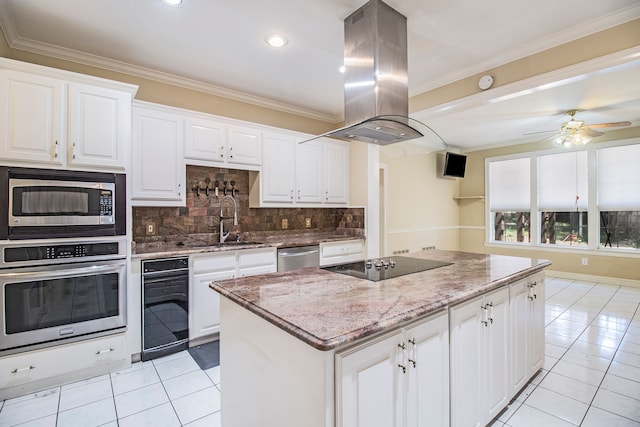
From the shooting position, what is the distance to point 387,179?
5.62m

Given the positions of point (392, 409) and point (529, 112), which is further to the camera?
point (529, 112)

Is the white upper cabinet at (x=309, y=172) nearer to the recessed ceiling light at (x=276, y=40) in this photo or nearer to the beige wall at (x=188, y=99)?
the beige wall at (x=188, y=99)

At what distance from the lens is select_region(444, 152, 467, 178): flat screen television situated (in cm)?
659

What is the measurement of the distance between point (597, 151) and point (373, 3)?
5.72 meters

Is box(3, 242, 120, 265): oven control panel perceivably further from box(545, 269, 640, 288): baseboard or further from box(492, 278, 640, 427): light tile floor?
box(545, 269, 640, 288): baseboard

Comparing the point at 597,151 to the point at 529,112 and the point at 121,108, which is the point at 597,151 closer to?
the point at 529,112

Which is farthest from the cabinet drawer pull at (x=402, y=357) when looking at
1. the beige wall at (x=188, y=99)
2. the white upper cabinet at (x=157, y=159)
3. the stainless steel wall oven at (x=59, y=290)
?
the beige wall at (x=188, y=99)

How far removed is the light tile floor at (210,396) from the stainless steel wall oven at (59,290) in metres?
0.43

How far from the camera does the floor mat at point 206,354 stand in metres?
2.65

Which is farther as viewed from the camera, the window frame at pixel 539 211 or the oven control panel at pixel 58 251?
the window frame at pixel 539 211

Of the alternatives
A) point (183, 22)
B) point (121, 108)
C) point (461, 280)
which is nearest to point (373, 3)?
point (183, 22)

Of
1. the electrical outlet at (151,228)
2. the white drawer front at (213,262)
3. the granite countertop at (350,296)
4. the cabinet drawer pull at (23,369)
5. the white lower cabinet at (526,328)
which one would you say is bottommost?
the cabinet drawer pull at (23,369)

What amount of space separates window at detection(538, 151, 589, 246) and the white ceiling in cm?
222

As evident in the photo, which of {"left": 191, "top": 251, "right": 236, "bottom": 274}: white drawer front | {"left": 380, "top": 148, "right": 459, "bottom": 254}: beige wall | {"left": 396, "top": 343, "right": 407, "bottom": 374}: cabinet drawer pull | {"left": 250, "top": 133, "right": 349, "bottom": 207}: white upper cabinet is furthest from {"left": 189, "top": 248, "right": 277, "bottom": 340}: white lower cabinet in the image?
{"left": 380, "top": 148, "right": 459, "bottom": 254}: beige wall
